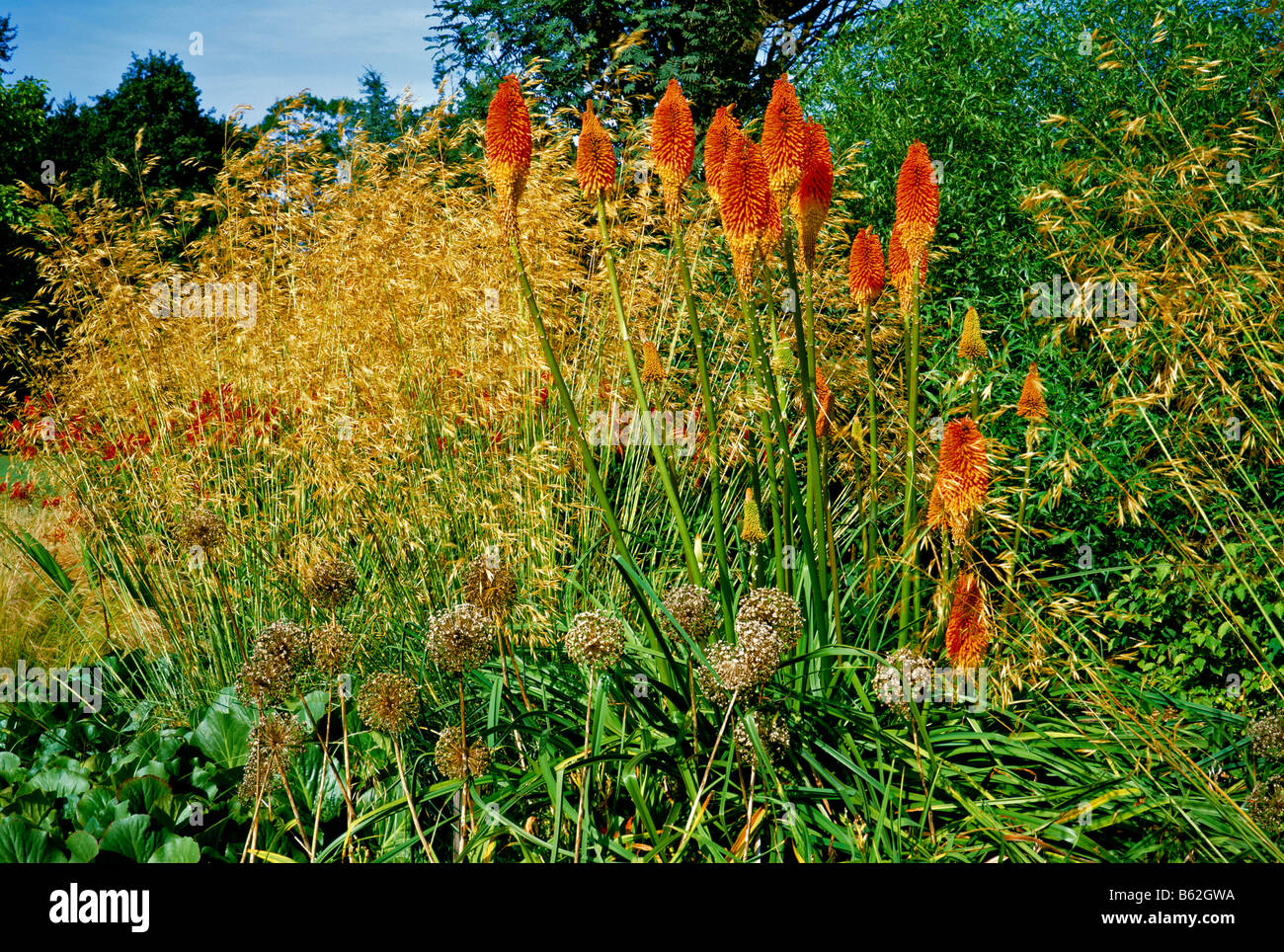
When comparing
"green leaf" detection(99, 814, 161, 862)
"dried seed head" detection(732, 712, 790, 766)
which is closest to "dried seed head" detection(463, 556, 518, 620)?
"dried seed head" detection(732, 712, 790, 766)

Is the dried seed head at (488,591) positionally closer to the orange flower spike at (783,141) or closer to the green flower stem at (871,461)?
the green flower stem at (871,461)

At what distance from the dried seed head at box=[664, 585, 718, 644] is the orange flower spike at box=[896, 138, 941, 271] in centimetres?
115

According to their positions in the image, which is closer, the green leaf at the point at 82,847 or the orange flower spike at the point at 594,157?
the green leaf at the point at 82,847

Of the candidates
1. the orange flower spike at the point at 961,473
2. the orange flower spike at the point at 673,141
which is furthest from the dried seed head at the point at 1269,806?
the orange flower spike at the point at 673,141

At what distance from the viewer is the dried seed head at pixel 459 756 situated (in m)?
1.90

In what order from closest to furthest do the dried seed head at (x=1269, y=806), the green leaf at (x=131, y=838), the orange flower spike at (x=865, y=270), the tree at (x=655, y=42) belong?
the dried seed head at (x=1269, y=806) → the green leaf at (x=131, y=838) → the orange flower spike at (x=865, y=270) → the tree at (x=655, y=42)

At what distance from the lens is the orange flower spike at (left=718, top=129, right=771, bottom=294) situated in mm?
2168

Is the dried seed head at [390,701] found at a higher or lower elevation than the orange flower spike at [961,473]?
lower

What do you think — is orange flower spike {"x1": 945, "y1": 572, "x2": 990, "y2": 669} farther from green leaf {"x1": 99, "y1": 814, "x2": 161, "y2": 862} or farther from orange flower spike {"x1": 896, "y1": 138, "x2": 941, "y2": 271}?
green leaf {"x1": 99, "y1": 814, "x2": 161, "y2": 862}

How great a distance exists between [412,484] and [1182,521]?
2.88m

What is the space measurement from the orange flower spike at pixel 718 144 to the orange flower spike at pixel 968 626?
118cm

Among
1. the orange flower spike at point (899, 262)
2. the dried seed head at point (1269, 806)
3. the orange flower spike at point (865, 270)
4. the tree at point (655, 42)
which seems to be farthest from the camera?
the tree at point (655, 42)
